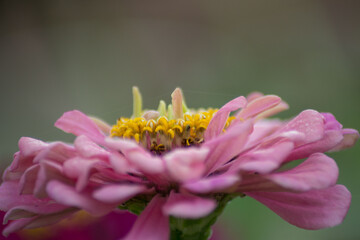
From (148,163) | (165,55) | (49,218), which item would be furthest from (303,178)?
(165,55)

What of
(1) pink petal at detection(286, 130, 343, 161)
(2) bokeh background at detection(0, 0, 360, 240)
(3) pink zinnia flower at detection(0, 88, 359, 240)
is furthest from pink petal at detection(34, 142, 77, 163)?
(2) bokeh background at detection(0, 0, 360, 240)

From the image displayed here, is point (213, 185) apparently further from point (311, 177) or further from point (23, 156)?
point (23, 156)

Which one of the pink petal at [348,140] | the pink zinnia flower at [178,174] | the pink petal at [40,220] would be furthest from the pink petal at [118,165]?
the pink petal at [348,140]

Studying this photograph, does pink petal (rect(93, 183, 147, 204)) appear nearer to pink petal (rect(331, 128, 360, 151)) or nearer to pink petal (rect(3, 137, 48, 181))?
pink petal (rect(3, 137, 48, 181))

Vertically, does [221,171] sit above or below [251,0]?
below

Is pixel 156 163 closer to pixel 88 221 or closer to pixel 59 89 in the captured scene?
pixel 88 221

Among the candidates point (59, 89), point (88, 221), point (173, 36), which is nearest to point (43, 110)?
point (59, 89)
